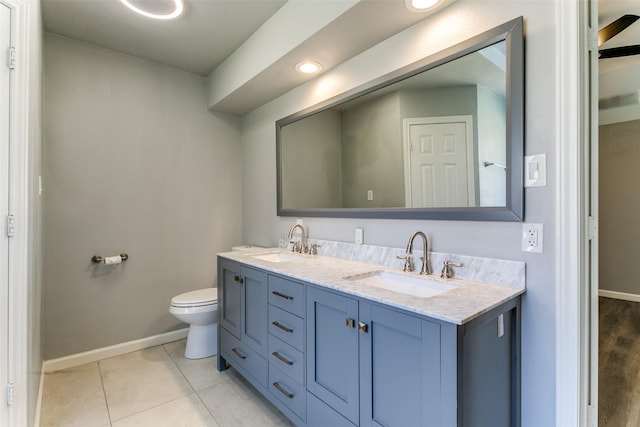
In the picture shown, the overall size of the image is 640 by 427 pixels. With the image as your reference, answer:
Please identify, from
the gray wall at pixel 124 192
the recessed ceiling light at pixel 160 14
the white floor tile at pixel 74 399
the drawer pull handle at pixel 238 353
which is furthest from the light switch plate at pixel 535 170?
the gray wall at pixel 124 192

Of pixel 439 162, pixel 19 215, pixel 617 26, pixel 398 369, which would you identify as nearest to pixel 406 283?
pixel 398 369

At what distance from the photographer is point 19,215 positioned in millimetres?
1289

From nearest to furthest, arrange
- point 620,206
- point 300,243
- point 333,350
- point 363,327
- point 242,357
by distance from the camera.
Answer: point 363,327 < point 333,350 < point 242,357 < point 300,243 < point 620,206

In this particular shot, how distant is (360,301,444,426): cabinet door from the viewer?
1.00m

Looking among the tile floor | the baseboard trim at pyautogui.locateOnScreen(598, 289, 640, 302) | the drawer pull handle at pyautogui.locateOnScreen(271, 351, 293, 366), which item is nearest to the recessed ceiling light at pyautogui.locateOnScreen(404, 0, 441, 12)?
the drawer pull handle at pyautogui.locateOnScreen(271, 351, 293, 366)

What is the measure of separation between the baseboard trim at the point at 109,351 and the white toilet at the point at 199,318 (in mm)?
359

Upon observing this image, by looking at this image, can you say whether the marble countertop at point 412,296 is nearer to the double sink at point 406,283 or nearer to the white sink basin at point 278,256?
the double sink at point 406,283

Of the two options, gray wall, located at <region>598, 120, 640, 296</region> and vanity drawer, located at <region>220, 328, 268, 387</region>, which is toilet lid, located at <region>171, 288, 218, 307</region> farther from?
gray wall, located at <region>598, 120, 640, 296</region>

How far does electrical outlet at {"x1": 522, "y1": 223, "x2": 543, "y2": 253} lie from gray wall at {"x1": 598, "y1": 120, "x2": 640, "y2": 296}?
4.00 metres

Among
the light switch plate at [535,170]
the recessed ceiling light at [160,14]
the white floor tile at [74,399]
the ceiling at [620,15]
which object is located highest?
the ceiling at [620,15]

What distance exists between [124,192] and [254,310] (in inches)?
61.3

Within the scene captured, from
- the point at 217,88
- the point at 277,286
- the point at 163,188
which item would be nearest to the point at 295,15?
the point at 217,88

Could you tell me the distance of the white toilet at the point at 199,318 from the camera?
7.52 ft

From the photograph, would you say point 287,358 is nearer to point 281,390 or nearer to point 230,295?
point 281,390
